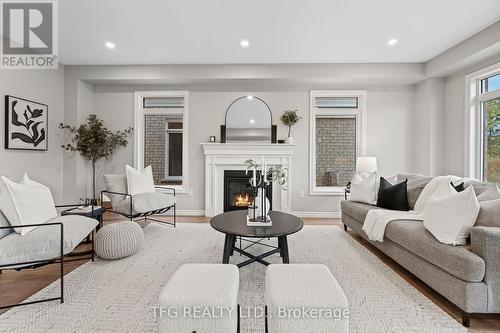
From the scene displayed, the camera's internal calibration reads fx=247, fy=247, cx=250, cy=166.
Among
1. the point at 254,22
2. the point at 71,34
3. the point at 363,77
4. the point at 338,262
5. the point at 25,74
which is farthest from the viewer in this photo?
the point at 363,77

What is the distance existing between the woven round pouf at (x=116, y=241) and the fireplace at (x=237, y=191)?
7.28 ft

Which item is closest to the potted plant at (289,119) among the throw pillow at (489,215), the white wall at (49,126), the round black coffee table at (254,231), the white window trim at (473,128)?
the round black coffee table at (254,231)

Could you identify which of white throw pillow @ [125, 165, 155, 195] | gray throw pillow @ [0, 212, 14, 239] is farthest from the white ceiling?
gray throw pillow @ [0, 212, 14, 239]

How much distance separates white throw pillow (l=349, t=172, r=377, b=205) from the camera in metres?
3.52

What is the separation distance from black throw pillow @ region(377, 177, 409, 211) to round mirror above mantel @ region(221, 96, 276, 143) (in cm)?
213

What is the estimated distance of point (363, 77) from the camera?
428 centimetres

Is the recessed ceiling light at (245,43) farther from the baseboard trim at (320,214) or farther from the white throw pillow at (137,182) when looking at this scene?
the baseboard trim at (320,214)

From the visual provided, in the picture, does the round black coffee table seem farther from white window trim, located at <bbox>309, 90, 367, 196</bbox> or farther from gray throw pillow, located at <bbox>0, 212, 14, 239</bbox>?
white window trim, located at <bbox>309, 90, 367, 196</bbox>

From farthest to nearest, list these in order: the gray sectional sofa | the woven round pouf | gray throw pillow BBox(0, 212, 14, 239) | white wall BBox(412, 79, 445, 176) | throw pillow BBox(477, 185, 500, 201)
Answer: white wall BBox(412, 79, 445, 176) → the woven round pouf → throw pillow BBox(477, 185, 500, 201) → gray throw pillow BBox(0, 212, 14, 239) → the gray sectional sofa

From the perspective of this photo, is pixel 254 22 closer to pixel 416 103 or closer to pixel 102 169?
pixel 416 103

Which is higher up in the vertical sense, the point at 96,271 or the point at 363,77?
the point at 363,77

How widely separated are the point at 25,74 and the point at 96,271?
3.37 m

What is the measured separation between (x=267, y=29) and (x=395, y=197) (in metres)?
2.69

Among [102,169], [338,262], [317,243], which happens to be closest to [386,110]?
[317,243]
